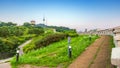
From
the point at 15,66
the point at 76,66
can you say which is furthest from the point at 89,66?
the point at 15,66

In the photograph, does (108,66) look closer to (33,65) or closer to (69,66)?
(69,66)

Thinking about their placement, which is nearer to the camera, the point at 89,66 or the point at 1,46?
the point at 89,66

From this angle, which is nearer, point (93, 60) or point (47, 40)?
point (93, 60)

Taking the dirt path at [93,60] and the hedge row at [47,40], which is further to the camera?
the hedge row at [47,40]

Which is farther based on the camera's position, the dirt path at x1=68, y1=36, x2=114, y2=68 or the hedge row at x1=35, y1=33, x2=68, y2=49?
the hedge row at x1=35, y1=33, x2=68, y2=49

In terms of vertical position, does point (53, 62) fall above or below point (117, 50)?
below

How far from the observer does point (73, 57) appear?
11.5 m

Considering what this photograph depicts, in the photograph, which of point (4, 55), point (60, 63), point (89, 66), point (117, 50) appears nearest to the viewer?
point (117, 50)

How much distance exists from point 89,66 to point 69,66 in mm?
1079

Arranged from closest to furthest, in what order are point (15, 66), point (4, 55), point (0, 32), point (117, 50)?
point (117, 50)
point (15, 66)
point (4, 55)
point (0, 32)

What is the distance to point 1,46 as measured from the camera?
107ft

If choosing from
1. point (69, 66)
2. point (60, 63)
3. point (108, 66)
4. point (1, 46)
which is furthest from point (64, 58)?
point (1, 46)

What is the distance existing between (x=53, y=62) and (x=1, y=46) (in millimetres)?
23694

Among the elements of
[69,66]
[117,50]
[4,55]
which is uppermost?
[117,50]
